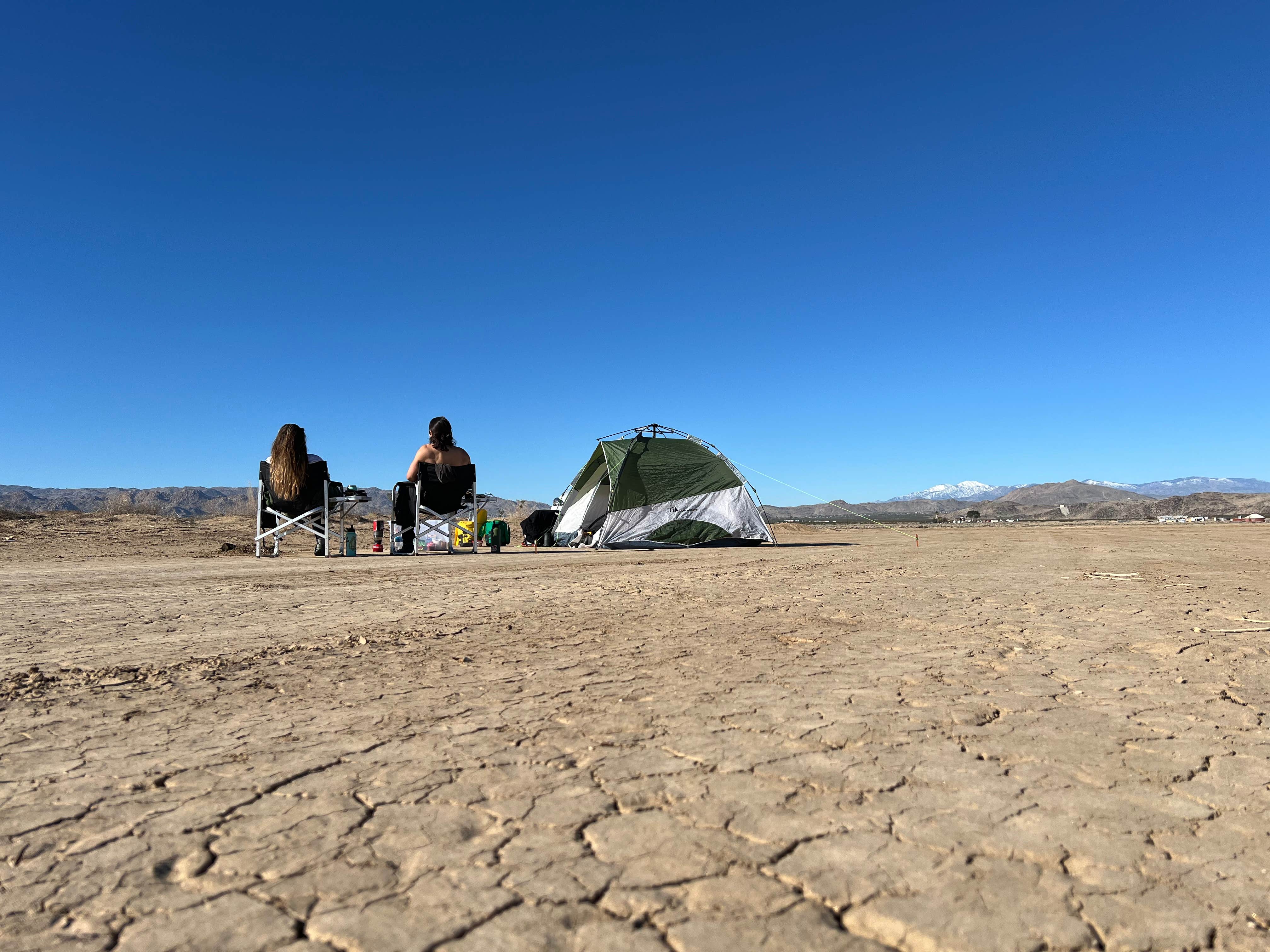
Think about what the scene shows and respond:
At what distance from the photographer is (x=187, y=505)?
5919 cm

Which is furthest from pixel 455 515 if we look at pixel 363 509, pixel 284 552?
pixel 363 509

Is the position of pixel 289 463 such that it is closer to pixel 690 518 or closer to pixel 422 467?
pixel 422 467

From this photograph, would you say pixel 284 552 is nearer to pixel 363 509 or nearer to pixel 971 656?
pixel 971 656

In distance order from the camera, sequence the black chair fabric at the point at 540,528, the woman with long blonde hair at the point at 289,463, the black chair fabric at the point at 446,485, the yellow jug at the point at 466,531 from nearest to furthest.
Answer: the woman with long blonde hair at the point at 289,463 < the black chair fabric at the point at 446,485 < the yellow jug at the point at 466,531 < the black chair fabric at the point at 540,528

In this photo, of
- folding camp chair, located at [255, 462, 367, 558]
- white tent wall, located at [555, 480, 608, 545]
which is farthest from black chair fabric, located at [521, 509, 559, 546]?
folding camp chair, located at [255, 462, 367, 558]

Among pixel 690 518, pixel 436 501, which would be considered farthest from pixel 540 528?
pixel 436 501

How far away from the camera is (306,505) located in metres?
10.0

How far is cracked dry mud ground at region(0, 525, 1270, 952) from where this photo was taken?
1.33 meters

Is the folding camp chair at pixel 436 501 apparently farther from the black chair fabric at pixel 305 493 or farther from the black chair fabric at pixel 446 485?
the black chair fabric at pixel 305 493

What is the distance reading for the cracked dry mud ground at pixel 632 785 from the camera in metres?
1.33

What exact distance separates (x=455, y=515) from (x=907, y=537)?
433 inches

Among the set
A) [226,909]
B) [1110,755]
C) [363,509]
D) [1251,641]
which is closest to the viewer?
[226,909]

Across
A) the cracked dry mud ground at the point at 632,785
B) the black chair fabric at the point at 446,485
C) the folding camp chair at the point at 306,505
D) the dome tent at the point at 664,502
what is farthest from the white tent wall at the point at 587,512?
the cracked dry mud ground at the point at 632,785

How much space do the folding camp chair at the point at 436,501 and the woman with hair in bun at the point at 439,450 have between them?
7 cm
